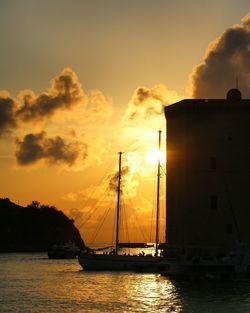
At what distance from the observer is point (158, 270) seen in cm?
6681

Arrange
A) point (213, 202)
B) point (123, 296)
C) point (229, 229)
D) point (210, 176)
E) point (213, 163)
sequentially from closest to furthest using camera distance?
point (123, 296) → point (229, 229) → point (213, 202) → point (210, 176) → point (213, 163)

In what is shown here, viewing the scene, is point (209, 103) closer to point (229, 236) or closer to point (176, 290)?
point (229, 236)

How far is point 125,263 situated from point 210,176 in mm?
14162

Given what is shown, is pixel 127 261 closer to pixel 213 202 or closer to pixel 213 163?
pixel 213 202

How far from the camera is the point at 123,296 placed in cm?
4706

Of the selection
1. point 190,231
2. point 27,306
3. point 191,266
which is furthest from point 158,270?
point 27,306

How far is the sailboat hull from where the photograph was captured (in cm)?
6819

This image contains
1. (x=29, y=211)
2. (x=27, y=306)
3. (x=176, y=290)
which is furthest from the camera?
(x=29, y=211)

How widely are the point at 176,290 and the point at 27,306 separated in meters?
12.9

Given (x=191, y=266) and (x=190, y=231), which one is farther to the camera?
(x=190, y=231)

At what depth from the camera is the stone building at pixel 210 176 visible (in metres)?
63.8

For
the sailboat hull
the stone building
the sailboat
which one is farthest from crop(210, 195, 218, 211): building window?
the sailboat hull

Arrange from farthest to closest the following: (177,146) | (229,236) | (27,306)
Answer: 1. (177,146)
2. (229,236)
3. (27,306)

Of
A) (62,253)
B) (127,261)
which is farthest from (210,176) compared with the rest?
(62,253)
